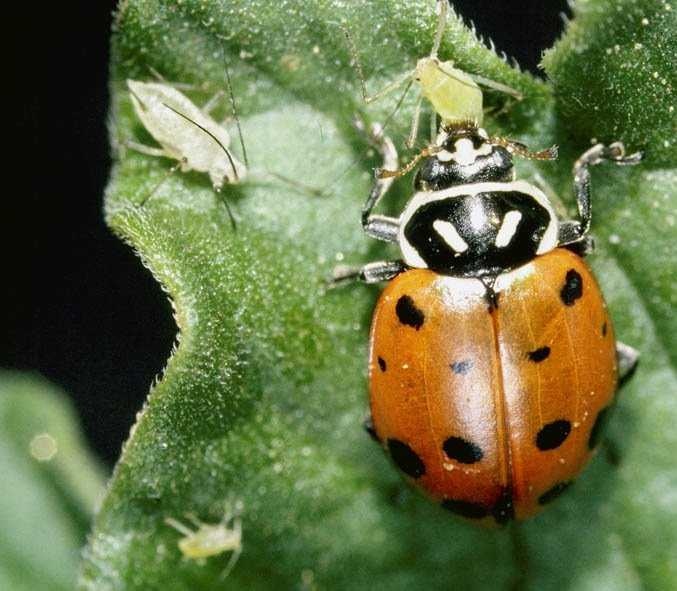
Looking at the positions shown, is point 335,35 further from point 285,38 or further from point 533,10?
A: point 533,10

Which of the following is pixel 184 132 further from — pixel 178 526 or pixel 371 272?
pixel 178 526

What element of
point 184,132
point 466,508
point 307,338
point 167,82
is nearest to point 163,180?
point 184,132

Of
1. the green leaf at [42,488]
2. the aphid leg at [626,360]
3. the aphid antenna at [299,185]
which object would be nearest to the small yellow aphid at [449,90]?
the aphid antenna at [299,185]

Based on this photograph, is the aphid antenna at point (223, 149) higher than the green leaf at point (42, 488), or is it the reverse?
the aphid antenna at point (223, 149)

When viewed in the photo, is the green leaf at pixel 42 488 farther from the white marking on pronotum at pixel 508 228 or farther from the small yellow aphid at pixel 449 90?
the small yellow aphid at pixel 449 90

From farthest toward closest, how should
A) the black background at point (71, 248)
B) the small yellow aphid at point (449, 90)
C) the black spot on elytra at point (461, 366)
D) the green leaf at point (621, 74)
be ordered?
the black background at point (71, 248) → the black spot on elytra at point (461, 366) → the small yellow aphid at point (449, 90) → the green leaf at point (621, 74)

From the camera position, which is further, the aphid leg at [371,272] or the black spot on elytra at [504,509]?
the aphid leg at [371,272]

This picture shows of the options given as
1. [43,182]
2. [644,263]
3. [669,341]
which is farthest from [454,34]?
[43,182]
